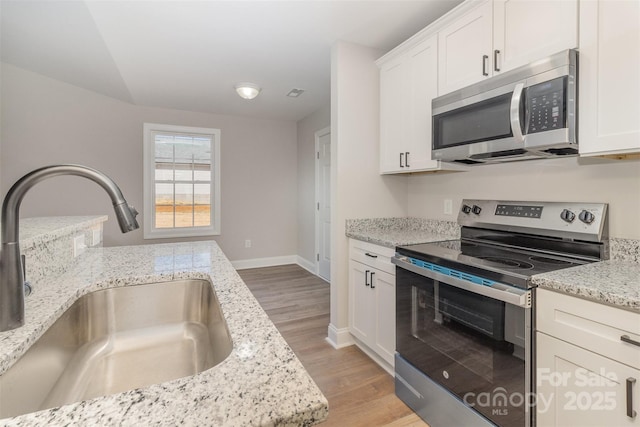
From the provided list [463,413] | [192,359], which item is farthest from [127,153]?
[463,413]

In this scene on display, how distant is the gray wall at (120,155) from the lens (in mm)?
3312

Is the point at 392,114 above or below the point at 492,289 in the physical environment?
above

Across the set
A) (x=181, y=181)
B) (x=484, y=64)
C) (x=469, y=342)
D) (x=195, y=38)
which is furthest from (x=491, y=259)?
(x=181, y=181)

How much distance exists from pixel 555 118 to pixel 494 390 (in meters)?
1.23

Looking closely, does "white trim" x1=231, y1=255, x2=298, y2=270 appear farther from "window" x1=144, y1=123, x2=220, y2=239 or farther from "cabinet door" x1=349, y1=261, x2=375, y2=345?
"cabinet door" x1=349, y1=261, x2=375, y2=345

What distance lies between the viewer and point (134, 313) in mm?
1104

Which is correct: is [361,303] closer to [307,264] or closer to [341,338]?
[341,338]

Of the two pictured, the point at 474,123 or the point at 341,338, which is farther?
the point at 341,338

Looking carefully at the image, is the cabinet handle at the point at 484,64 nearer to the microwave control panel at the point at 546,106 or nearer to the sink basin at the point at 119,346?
the microwave control panel at the point at 546,106

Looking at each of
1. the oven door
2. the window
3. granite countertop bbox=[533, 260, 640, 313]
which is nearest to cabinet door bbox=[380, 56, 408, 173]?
the oven door

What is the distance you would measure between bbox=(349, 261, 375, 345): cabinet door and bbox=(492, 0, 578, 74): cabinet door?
1.49 metres

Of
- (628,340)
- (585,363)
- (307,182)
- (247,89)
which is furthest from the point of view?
(307,182)

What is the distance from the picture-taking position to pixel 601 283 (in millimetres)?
1102

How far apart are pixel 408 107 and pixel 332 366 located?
1942 millimetres
